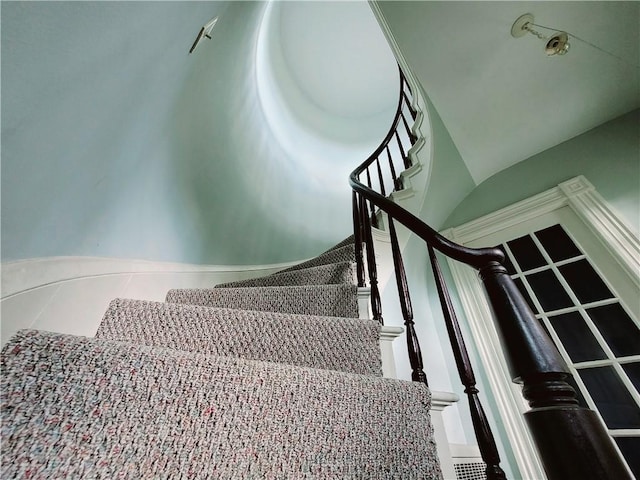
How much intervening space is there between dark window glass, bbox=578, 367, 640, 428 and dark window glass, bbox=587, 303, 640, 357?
0.15 meters

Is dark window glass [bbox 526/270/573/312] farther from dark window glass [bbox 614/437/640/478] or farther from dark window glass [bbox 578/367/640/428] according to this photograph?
dark window glass [bbox 614/437/640/478]

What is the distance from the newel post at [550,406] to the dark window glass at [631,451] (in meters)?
1.83

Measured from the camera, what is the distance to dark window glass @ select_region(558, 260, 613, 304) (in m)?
1.77

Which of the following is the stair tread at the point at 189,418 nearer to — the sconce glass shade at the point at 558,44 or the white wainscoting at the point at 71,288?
the white wainscoting at the point at 71,288

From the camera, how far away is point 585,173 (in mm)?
2141

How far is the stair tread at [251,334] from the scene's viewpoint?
73 centimetres

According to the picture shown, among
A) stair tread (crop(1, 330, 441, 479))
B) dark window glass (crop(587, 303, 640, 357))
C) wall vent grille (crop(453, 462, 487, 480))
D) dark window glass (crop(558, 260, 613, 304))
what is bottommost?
wall vent grille (crop(453, 462, 487, 480))

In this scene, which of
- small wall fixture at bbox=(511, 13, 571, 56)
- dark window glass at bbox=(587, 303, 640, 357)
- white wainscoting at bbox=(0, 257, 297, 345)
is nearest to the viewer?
white wainscoting at bbox=(0, 257, 297, 345)

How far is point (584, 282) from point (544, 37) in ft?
5.78

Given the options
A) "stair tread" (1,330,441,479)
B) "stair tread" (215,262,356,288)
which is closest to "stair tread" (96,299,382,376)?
"stair tread" (1,330,441,479)

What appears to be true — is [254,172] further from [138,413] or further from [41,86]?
[138,413]

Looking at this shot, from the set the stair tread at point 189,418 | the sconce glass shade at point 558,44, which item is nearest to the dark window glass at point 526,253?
the sconce glass shade at point 558,44

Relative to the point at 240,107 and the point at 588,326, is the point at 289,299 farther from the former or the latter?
the point at 588,326

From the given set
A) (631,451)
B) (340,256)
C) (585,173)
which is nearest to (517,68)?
(585,173)
